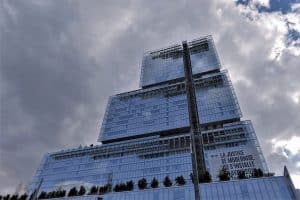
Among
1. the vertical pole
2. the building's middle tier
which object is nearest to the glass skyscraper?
the building's middle tier

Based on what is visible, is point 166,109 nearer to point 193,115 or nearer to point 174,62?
point 193,115

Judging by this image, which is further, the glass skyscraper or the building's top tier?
→ the building's top tier

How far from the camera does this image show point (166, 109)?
112 metres

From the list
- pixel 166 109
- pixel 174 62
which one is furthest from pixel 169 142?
pixel 174 62

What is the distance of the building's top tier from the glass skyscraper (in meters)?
0.55

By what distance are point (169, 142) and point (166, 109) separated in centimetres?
2139

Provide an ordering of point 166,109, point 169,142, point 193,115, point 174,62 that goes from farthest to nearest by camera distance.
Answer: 1. point 174,62
2. point 166,109
3. point 193,115
4. point 169,142

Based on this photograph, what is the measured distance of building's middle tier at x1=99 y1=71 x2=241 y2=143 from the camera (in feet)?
333

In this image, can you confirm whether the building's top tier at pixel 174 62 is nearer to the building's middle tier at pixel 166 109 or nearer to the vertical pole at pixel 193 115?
the vertical pole at pixel 193 115

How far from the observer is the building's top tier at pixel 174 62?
127 metres

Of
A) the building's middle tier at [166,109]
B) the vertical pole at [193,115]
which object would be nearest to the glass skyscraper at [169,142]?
the building's middle tier at [166,109]

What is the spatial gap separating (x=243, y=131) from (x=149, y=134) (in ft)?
129

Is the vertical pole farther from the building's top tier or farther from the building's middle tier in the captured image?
the building's top tier

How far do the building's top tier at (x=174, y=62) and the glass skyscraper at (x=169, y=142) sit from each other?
55cm
